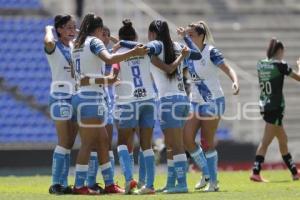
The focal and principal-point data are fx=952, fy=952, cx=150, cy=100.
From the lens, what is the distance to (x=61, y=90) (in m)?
11.8

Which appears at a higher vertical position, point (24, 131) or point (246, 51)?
point (246, 51)

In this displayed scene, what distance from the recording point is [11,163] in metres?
21.1

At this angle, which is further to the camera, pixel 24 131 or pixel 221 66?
pixel 24 131

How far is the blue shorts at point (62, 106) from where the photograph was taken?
38.5 ft

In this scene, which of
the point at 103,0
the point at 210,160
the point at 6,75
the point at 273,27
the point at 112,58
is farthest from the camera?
the point at 273,27

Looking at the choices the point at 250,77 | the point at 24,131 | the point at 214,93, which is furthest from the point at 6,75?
the point at 214,93

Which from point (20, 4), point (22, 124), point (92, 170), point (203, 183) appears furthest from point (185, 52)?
point (20, 4)

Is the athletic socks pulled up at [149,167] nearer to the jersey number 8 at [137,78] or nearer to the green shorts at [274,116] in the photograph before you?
the jersey number 8 at [137,78]

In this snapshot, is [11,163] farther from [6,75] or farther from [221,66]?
[221,66]

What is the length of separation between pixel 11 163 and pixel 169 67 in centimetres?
1027

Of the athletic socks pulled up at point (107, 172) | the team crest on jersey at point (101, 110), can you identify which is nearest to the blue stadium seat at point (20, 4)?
the athletic socks pulled up at point (107, 172)

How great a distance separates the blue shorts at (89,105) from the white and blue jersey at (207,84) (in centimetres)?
173

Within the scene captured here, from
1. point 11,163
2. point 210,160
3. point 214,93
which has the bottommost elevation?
point 11,163

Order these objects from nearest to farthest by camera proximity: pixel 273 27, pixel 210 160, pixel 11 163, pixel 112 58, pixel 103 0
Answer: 1. pixel 112 58
2. pixel 210 160
3. pixel 11 163
4. pixel 103 0
5. pixel 273 27
